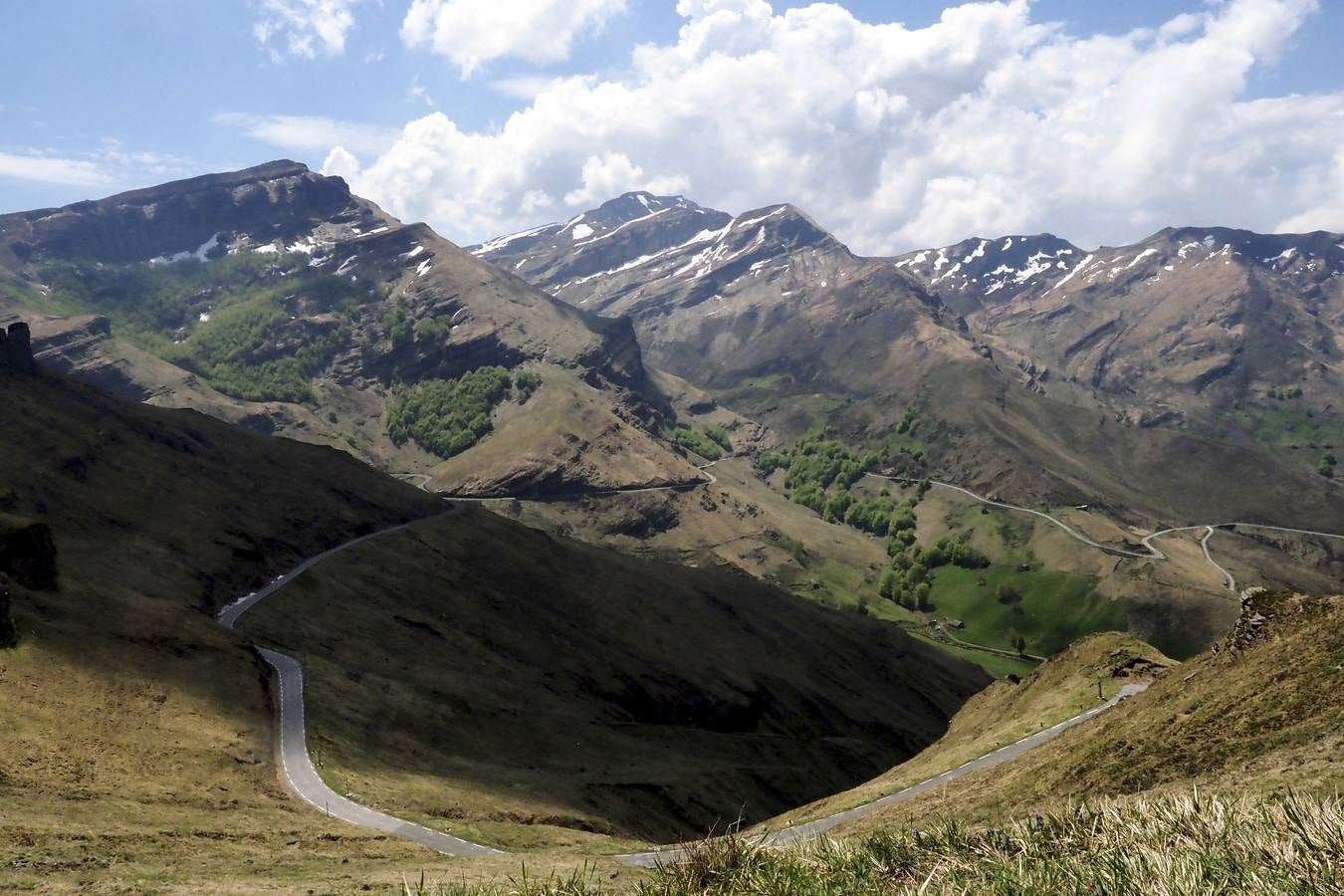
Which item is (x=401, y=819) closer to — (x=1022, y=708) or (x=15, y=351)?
(x=1022, y=708)

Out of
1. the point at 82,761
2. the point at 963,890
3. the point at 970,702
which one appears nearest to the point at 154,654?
the point at 82,761

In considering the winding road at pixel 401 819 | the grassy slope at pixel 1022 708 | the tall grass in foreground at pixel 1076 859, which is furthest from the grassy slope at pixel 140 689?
the grassy slope at pixel 1022 708

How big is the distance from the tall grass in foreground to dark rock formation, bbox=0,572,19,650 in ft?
218

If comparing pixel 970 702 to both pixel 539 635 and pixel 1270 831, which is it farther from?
pixel 1270 831

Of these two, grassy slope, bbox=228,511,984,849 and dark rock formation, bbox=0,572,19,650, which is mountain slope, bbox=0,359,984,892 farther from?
dark rock formation, bbox=0,572,19,650

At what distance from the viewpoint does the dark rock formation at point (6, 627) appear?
237 ft

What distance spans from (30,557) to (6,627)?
1858 centimetres

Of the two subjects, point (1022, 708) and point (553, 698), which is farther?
point (553, 698)

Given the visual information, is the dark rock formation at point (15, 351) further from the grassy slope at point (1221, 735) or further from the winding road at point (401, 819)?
the grassy slope at point (1221, 735)

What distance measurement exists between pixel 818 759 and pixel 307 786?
85204mm

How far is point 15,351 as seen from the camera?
168125 mm

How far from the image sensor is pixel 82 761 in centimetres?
Result: 6034

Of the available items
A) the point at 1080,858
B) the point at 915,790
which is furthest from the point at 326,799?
the point at 1080,858

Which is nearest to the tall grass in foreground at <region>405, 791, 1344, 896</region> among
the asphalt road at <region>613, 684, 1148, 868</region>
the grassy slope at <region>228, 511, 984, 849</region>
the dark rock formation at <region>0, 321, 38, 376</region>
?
the asphalt road at <region>613, 684, 1148, 868</region>
